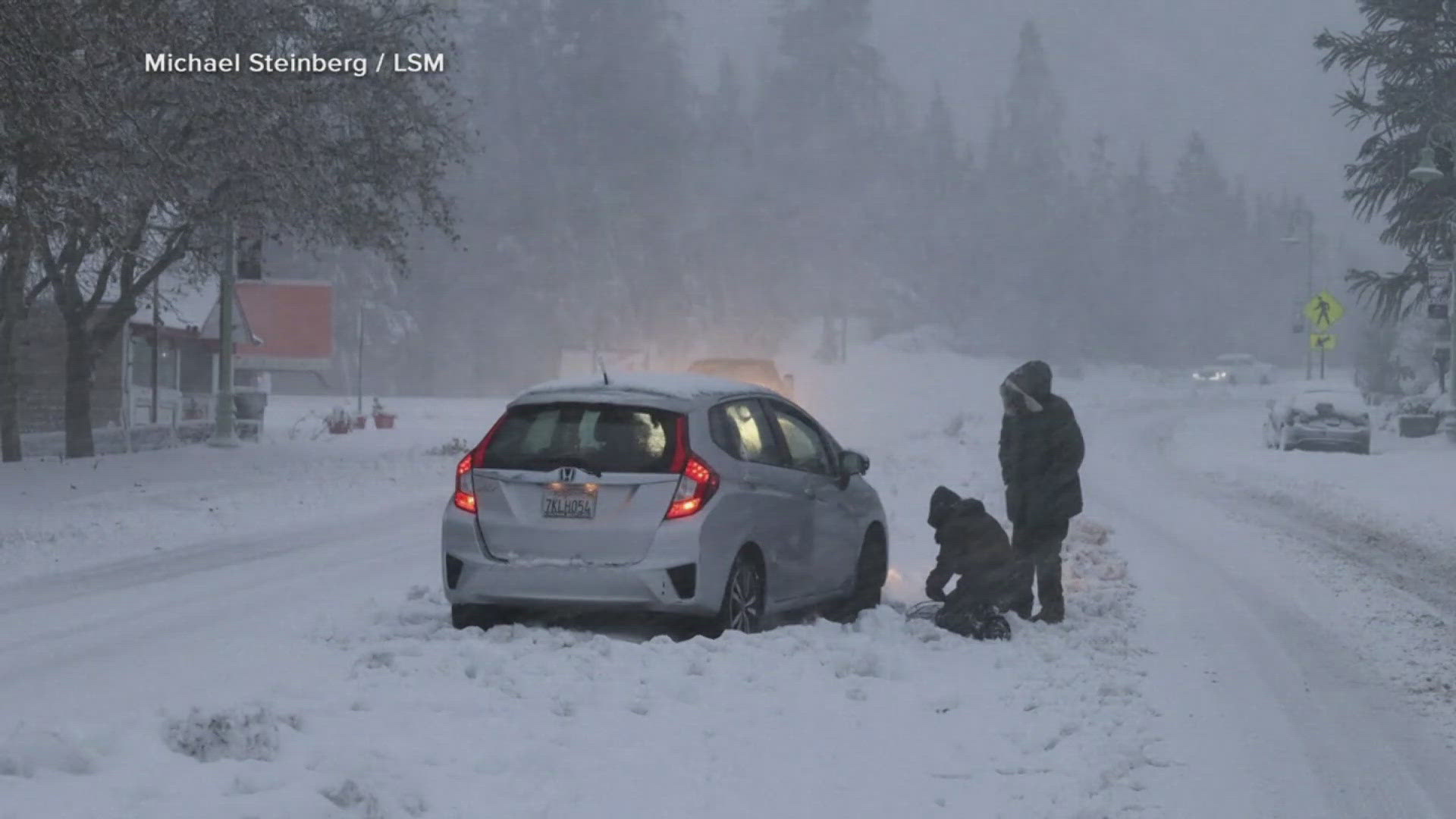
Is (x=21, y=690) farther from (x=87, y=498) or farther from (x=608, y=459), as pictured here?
(x=87, y=498)

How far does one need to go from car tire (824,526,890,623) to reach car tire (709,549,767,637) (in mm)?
1432

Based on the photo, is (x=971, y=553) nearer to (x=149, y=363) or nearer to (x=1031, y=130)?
(x=149, y=363)

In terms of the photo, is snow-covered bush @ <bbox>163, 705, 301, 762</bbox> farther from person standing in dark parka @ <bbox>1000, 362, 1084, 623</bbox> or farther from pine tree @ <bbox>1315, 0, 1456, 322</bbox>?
pine tree @ <bbox>1315, 0, 1456, 322</bbox>

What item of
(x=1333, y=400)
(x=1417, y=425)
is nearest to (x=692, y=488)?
(x=1333, y=400)

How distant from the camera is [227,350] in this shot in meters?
28.0

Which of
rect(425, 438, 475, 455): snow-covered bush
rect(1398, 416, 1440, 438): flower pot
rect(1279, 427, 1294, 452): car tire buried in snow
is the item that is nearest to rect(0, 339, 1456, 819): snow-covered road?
rect(425, 438, 475, 455): snow-covered bush

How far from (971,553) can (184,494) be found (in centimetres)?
1399

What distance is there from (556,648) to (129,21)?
9925 millimetres

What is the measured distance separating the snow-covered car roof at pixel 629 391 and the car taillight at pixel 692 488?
521mm

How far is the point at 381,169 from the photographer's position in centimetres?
2355

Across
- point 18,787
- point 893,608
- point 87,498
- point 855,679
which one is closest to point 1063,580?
point 893,608

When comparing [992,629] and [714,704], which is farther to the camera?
[992,629]

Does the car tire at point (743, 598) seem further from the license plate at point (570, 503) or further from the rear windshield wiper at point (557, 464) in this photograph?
the rear windshield wiper at point (557, 464)

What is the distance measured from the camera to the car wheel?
9.07 meters
